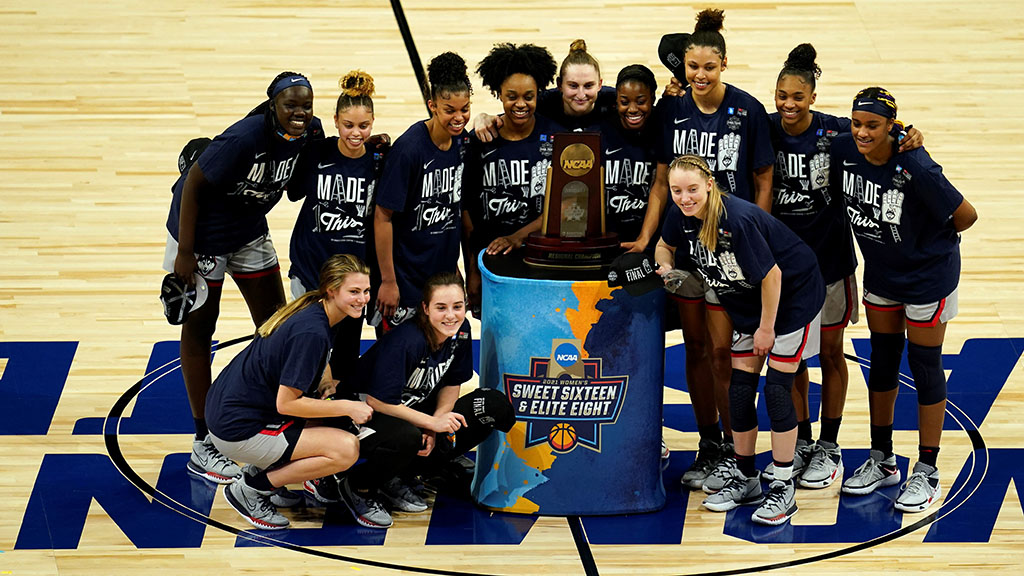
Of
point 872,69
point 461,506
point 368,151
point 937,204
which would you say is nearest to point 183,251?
point 368,151

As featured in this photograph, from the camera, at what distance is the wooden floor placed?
5.24 meters

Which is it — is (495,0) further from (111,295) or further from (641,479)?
(641,479)

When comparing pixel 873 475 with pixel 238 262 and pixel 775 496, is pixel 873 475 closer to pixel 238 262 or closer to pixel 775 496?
pixel 775 496

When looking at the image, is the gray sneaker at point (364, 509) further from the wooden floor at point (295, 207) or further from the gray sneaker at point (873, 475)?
the gray sneaker at point (873, 475)

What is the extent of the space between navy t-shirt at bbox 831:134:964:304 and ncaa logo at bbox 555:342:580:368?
1113 millimetres

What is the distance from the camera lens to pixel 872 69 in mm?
9742

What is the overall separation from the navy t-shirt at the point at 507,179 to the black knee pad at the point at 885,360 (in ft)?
4.43

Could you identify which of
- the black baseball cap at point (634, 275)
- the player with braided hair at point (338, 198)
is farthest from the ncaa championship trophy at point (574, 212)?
the player with braided hair at point (338, 198)

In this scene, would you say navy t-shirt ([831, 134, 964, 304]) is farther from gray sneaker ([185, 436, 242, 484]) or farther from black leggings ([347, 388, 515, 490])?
gray sneaker ([185, 436, 242, 484])

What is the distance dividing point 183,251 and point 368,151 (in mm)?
781

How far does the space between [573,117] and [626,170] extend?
0.28 metres

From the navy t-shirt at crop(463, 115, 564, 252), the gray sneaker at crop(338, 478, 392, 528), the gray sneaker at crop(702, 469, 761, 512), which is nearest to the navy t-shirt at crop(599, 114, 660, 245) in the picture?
the navy t-shirt at crop(463, 115, 564, 252)

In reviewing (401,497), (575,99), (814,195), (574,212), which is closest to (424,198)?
(574,212)

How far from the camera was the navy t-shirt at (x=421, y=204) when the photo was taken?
5453 millimetres
